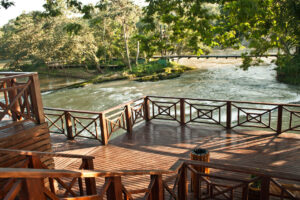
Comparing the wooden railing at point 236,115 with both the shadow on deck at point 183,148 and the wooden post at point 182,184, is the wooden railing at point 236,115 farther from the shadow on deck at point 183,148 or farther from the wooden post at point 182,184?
the wooden post at point 182,184

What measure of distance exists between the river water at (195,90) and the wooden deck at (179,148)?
367 inches

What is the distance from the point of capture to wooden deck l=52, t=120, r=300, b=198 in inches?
232

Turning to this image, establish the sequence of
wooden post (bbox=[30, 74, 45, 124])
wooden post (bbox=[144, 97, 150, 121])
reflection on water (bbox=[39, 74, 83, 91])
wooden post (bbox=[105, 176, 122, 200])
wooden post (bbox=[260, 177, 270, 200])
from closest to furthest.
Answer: wooden post (bbox=[105, 176, 122, 200]) < wooden post (bbox=[260, 177, 270, 200]) < wooden post (bbox=[30, 74, 45, 124]) < wooden post (bbox=[144, 97, 150, 121]) < reflection on water (bbox=[39, 74, 83, 91])

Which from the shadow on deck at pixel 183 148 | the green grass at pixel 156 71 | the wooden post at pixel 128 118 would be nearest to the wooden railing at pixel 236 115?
the shadow on deck at pixel 183 148

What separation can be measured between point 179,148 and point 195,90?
14.0 metres

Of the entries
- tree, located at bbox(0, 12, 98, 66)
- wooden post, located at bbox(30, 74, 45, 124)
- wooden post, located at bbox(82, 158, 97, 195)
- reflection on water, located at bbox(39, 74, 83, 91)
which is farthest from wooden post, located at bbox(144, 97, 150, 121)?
reflection on water, located at bbox(39, 74, 83, 91)

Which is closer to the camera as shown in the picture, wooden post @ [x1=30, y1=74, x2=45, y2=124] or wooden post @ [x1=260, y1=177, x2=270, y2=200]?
wooden post @ [x1=260, y1=177, x2=270, y2=200]

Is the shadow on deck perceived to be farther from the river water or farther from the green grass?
the green grass

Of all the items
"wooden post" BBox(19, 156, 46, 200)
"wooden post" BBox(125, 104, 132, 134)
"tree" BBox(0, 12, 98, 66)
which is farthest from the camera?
"tree" BBox(0, 12, 98, 66)

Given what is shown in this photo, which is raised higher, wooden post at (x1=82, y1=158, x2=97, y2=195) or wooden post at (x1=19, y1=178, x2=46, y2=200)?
wooden post at (x1=19, y1=178, x2=46, y2=200)

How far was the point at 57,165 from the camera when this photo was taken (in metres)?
6.18

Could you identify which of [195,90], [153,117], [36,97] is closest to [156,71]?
[195,90]

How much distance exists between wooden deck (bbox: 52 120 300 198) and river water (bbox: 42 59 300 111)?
9315mm

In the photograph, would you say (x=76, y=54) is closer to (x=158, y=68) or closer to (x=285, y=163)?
(x=158, y=68)
